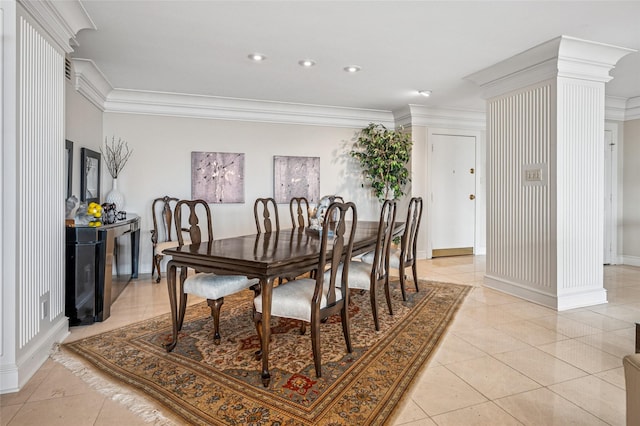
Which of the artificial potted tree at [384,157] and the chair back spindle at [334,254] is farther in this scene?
the artificial potted tree at [384,157]

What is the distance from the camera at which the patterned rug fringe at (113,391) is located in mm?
1826

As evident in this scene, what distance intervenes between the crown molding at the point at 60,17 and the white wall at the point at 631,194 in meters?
7.02

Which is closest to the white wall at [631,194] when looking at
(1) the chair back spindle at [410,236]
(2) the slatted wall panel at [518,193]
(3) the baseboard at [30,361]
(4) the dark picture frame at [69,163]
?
(2) the slatted wall panel at [518,193]

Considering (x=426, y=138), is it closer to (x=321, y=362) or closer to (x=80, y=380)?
(x=321, y=362)

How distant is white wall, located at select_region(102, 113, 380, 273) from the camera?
5.13 m

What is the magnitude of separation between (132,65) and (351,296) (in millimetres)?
3392

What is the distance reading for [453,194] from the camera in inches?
251

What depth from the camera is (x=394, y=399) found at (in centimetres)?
197

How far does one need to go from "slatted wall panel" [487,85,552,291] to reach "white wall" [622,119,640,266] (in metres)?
3.05

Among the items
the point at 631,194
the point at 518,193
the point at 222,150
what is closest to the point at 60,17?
the point at 222,150

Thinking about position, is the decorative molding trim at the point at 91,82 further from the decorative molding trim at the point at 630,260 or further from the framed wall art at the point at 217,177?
the decorative molding trim at the point at 630,260

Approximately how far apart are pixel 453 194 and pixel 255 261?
506 centimetres

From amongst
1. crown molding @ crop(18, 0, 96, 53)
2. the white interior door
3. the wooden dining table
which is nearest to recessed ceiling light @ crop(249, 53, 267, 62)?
crown molding @ crop(18, 0, 96, 53)

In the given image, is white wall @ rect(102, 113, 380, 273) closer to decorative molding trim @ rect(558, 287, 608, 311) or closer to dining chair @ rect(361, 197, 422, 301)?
dining chair @ rect(361, 197, 422, 301)
